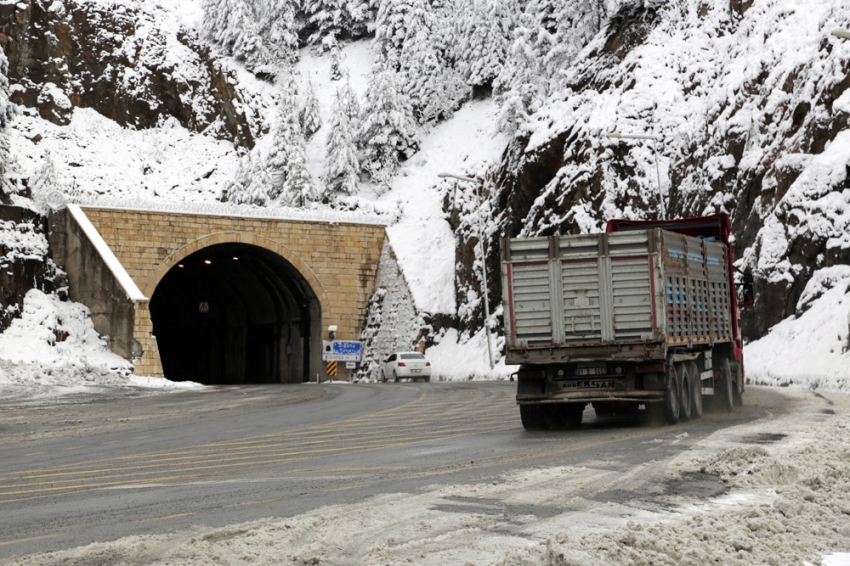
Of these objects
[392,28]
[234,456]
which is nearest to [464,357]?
[234,456]

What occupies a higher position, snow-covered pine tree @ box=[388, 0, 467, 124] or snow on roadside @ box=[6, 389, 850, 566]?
snow-covered pine tree @ box=[388, 0, 467, 124]

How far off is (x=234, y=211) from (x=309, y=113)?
19.6 metres

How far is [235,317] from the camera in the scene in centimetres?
6272

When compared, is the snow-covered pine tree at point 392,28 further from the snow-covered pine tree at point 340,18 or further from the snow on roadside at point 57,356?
the snow on roadside at point 57,356

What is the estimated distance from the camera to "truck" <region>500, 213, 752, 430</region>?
1527cm

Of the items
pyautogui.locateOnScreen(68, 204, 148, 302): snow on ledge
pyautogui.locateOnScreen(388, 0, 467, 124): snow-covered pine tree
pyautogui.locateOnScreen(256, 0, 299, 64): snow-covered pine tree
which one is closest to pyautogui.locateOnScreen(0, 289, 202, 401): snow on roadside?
pyautogui.locateOnScreen(68, 204, 148, 302): snow on ledge

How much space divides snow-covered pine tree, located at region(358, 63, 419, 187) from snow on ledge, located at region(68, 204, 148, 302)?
20.7 metres

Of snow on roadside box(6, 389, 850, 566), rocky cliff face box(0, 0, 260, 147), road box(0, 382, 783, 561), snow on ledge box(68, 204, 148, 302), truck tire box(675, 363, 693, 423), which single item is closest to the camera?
snow on roadside box(6, 389, 850, 566)

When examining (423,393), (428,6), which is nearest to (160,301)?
(428,6)

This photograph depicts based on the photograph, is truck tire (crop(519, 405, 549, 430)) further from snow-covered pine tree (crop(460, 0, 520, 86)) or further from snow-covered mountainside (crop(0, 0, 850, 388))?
snow-covered pine tree (crop(460, 0, 520, 86))

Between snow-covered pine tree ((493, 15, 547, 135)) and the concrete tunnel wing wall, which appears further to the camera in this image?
snow-covered pine tree ((493, 15, 547, 135))

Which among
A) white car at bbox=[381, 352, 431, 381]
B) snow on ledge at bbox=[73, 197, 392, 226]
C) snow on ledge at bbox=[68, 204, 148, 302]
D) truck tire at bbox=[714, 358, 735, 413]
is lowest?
truck tire at bbox=[714, 358, 735, 413]

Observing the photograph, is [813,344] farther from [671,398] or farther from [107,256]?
[107,256]

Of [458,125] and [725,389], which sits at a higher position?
[458,125]
